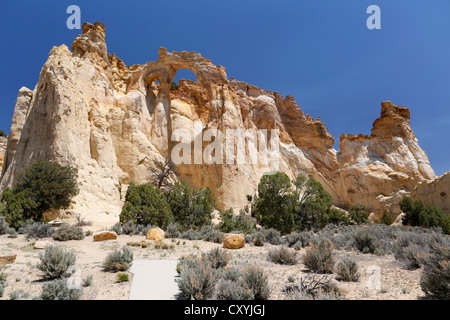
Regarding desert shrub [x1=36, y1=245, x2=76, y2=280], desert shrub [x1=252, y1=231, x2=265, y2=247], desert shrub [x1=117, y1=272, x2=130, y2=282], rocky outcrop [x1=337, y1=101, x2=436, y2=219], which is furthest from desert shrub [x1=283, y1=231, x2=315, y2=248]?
rocky outcrop [x1=337, y1=101, x2=436, y2=219]

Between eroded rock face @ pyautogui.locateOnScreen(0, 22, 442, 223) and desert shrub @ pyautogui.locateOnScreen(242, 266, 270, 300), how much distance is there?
49.9 feet

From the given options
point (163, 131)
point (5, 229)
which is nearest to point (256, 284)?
point (5, 229)

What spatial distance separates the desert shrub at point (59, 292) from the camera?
4.30 m

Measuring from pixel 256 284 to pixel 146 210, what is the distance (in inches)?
446

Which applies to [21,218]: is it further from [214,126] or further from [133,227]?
[214,126]

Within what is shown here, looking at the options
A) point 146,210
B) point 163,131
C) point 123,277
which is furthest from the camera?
point 163,131

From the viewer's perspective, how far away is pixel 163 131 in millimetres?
32656

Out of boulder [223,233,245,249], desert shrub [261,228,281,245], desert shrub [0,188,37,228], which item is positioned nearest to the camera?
boulder [223,233,245,249]

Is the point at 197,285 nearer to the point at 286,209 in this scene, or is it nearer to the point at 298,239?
the point at 298,239

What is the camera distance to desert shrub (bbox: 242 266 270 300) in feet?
14.6

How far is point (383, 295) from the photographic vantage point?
15.4ft

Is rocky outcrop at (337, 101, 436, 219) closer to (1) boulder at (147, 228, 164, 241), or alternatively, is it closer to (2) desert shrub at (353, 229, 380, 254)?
(2) desert shrub at (353, 229, 380, 254)
